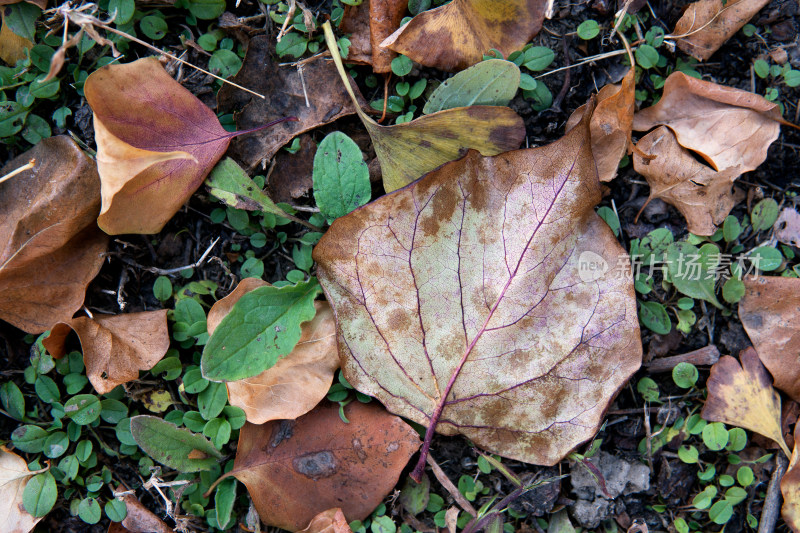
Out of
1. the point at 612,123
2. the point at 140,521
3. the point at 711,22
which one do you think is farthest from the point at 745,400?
the point at 140,521

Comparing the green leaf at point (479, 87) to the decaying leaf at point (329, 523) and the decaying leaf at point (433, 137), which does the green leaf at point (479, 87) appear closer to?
the decaying leaf at point (433, 137)

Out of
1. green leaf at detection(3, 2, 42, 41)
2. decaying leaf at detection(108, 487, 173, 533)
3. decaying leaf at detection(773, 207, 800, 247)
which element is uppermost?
green leaf at detection(3, 2, 42, 41)

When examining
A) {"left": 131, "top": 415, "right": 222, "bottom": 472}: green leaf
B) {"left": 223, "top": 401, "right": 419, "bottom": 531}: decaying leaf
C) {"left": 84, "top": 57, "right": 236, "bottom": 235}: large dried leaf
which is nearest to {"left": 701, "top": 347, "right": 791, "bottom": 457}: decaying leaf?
{"left": 223, "top": 401, "right": 419, "bottom": 531}: decaying leaf

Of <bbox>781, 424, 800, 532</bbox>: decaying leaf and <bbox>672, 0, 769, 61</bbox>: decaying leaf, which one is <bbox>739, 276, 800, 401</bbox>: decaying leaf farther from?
<bbox>672, 0, 769, 61</bbox>: decaying leaf

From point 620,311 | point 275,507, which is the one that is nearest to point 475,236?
point 620,311

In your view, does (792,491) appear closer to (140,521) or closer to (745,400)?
(745,400)

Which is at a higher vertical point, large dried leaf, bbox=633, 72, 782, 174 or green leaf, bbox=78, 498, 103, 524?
large dried leaf, bbox=633, 72, 782, 174

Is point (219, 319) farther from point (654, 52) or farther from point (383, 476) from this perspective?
point (654, 52)

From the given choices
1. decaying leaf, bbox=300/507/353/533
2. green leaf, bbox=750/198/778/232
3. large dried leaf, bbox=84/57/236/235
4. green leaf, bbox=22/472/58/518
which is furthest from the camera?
green leaf, bbox=750/198/778/232
